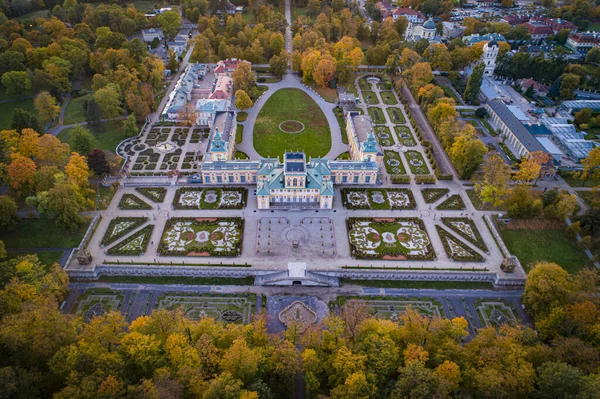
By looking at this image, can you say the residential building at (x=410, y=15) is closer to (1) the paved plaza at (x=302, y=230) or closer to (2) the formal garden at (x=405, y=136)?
(2) the formal garden at (x=405, y=136)

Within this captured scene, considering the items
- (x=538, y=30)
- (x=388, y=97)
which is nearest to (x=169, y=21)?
(x=388, y=97)

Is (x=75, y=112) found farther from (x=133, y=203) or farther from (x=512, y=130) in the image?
(x=512, y=130)

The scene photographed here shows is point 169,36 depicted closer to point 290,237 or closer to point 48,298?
point 290,237

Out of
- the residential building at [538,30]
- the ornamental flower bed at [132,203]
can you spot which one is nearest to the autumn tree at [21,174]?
the ornamental flower bed at [132,203]

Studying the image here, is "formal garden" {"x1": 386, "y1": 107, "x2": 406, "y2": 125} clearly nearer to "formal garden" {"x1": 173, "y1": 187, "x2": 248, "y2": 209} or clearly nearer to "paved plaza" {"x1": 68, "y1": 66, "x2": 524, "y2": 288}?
"paved plaza" {"x1": 68, "y1": 66, "x2": 524, "y2": 288}

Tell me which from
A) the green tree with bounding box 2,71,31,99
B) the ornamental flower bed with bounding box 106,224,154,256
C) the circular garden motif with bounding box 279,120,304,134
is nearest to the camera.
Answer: the ornamental flower bed with bounding box 106,224,154,256

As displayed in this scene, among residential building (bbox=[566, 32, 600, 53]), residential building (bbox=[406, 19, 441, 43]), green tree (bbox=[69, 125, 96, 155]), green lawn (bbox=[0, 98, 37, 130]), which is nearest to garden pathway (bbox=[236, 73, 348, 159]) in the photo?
green tree (bbox=[69, 125, 96, 155])
